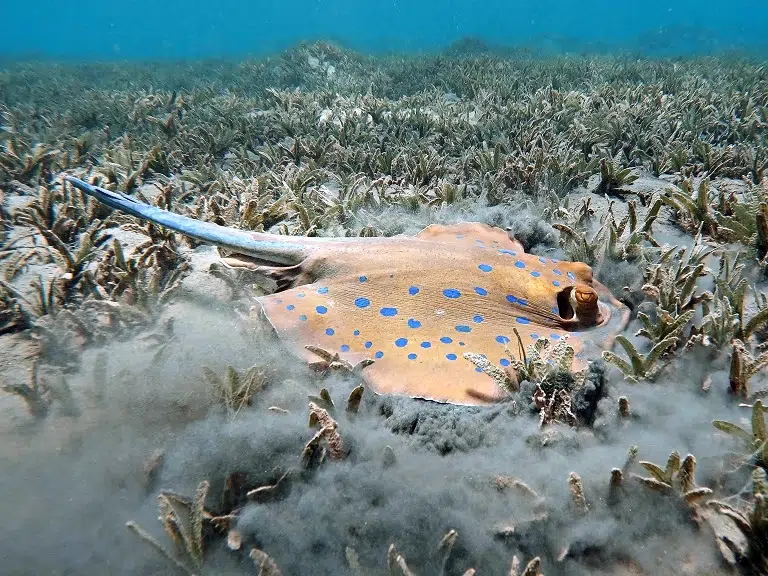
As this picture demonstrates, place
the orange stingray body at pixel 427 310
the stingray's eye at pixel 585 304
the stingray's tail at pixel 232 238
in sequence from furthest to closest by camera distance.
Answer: the stingray's tail at pixel 232 238 → the stingray's eye at pixel 585 304 → the orange stingray body at pixel 427 310

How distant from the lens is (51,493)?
2012 mm

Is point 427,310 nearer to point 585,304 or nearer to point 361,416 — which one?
point 361,416

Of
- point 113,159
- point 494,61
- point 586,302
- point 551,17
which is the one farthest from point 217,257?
point 551,17

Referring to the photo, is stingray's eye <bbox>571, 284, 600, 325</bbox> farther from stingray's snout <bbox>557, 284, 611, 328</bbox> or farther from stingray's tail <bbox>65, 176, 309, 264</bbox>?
stingray's tail <bbox>65, 176, 309, 264</bbox>

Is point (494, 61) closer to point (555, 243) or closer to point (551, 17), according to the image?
point (555, 243)

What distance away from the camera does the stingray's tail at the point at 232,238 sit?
137 inches

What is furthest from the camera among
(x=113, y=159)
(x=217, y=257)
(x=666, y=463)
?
(x=113, y=159)

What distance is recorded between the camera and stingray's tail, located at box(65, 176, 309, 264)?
11.5 ft

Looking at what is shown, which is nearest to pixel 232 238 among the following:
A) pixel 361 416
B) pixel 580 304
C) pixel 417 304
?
pixel 417 304

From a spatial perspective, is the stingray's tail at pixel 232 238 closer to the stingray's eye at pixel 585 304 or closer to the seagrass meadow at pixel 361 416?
the seagrass meadow at pixel 361 416

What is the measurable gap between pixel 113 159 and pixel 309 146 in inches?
126

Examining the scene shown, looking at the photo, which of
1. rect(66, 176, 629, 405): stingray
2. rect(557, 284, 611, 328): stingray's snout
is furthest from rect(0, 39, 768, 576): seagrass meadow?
rect(557, 284, 611, 328): stingray's snout

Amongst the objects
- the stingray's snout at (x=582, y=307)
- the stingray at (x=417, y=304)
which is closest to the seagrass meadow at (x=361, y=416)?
the stingray at (x=417, y=304)

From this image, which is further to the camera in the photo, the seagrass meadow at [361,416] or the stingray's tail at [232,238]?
the stingray's tail at [232,238]
